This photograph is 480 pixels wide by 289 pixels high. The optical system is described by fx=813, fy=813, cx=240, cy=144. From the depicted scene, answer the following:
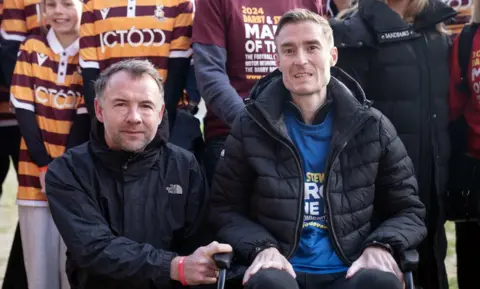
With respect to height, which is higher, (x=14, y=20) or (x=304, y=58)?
(x=14, y=20)

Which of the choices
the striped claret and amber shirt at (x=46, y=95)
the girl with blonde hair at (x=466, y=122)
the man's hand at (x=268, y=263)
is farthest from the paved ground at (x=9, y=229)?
the man's hand at (x=268, y=263)

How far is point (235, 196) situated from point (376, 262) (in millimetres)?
701

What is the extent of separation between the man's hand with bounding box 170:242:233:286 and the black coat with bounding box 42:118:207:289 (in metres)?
0.04

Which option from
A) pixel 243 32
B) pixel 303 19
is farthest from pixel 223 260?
pixel 243 32

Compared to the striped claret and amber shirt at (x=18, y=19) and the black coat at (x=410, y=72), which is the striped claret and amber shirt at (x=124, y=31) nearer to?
the striped claret and amber shirt at (x=18, y=19)

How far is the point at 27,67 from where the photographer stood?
4.25 meters

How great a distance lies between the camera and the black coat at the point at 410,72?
13.4ft

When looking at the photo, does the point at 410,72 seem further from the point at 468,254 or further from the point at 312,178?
the point at 468,254

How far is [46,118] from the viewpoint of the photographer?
4.25 metres

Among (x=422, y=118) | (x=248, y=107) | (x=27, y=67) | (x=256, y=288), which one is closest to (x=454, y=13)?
(x=422, y=118)

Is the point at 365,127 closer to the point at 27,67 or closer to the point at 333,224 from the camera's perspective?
the point at 333,224

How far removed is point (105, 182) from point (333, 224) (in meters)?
1.01

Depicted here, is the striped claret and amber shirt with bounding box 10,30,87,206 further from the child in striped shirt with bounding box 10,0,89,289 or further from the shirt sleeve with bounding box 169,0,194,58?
the shirt sleeve with bounding box 169,0,194,58

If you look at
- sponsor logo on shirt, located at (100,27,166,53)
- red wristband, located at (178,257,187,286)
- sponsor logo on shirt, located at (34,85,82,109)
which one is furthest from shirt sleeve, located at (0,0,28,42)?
red wristband, located at (178,257,187,286)
